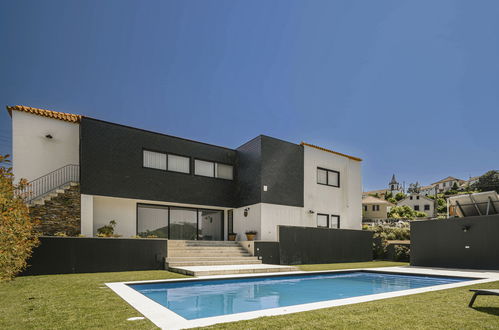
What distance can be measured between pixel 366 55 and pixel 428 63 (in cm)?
557

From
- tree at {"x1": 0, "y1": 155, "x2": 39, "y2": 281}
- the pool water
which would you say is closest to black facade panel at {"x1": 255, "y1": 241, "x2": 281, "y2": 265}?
the pool water

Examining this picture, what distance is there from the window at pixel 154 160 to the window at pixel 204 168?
1.69 metres

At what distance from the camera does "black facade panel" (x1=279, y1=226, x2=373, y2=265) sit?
51.5 ft

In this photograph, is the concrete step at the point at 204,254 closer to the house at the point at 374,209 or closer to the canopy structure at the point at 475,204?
the canopy structure at the point at 475,204

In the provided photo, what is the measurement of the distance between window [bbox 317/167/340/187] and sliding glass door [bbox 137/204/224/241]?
19.7 feet


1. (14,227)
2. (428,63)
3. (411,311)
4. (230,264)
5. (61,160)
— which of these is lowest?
(230,264)

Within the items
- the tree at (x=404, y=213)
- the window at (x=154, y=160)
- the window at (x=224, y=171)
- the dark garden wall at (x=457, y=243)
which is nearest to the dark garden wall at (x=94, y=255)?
the window at (x=154, y=160)

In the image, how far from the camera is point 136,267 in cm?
1213

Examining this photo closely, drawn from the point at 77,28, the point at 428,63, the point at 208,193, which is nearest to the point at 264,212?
the point at 208,193

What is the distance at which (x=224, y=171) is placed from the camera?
59.0ft

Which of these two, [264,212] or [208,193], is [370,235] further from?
[208,193]

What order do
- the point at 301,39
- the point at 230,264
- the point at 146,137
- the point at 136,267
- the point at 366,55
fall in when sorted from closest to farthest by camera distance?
the point at 136,267 < the point at 230,264 < the point at 146,137 < the point at 301,39 < the point at 366,55

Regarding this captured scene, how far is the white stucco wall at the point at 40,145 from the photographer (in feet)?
44.7

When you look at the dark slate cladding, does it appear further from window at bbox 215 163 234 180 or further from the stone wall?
the stone wall
